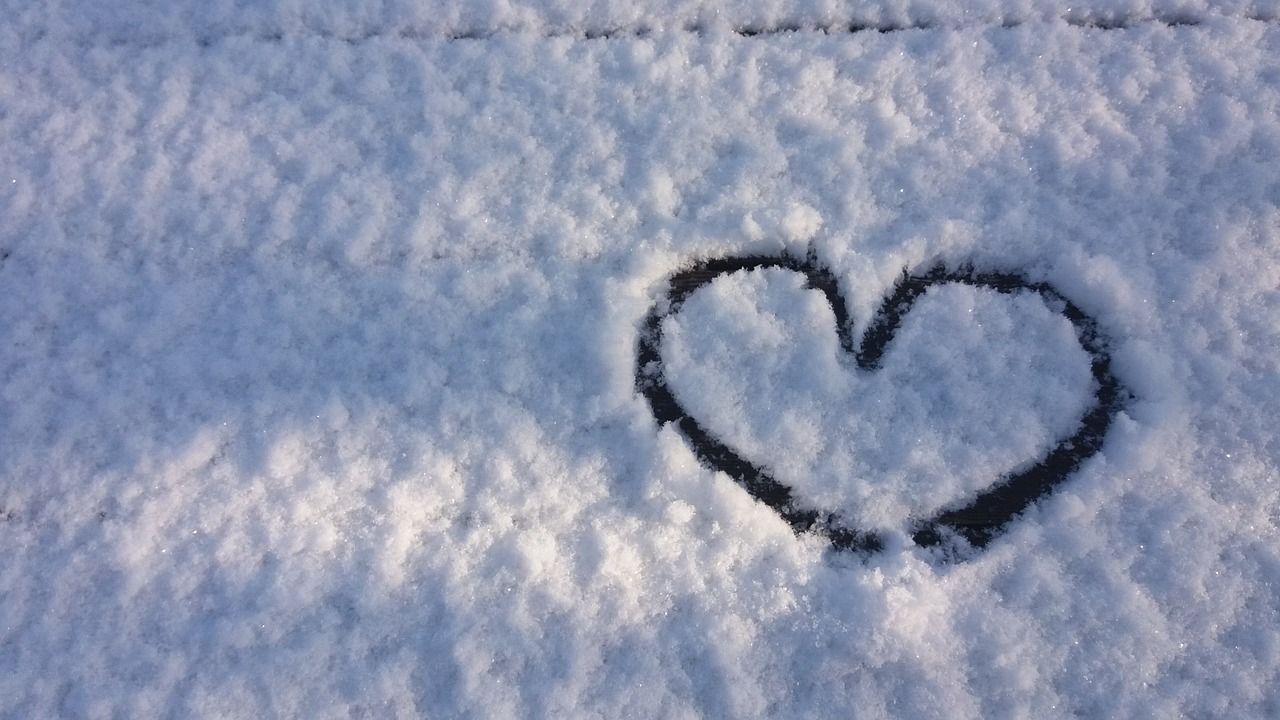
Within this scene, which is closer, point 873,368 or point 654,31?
point 873,368

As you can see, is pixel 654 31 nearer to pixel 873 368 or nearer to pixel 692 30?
pixel 692 30

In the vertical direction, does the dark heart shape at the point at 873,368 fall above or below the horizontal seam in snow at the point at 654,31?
below

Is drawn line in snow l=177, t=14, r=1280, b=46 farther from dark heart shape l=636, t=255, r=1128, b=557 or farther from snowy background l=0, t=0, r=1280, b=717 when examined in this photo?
dark heart shape l=636, t=255, r=1128, b=557

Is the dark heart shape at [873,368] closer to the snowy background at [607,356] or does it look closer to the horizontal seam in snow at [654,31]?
the snowy background at [607,356]

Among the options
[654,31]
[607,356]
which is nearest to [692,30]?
[654,31]

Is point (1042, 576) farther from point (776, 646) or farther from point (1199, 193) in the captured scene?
point (1199, 193)

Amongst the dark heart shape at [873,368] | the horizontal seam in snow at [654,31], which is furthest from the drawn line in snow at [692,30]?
the dark heart shape at [873,368]

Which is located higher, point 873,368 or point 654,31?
point 654,31
